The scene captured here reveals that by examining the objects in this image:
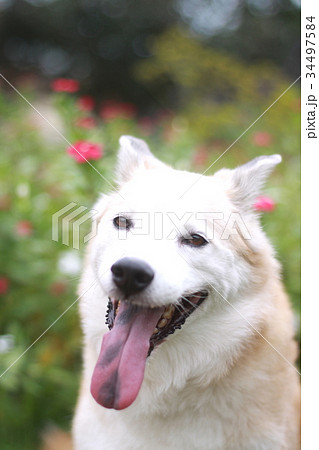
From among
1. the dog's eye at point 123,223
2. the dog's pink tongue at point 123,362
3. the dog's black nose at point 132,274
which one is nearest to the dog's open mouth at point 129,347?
the dog's pink tongue at point 123,362

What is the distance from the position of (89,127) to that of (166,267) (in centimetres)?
221

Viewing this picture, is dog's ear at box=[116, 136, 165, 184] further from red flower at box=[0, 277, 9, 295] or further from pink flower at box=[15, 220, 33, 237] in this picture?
red flower at box=[0, 277, 9, 295]

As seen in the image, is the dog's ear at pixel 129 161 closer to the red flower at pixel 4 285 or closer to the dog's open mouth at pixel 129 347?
the dog's open mouth at pixel 129 347

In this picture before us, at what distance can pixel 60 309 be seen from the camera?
325 centimetres

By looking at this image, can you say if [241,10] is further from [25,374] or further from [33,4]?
[25,374]

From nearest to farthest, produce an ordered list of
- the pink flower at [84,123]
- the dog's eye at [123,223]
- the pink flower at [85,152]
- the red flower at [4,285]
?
the dog's eye at [123,223], the pink flower at [85,152], the red flower at [4,285], the pink flower at [84,123]

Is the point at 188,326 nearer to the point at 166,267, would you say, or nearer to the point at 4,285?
the point at 166,267

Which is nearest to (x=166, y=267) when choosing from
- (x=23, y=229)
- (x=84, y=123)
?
(x=23, y=229)

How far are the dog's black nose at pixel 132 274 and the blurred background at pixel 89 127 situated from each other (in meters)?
1.16

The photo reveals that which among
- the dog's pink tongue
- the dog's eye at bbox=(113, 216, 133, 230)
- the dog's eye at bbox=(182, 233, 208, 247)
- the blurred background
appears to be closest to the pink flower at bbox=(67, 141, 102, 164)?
the blurred background

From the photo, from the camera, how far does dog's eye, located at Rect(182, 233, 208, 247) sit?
2.09m

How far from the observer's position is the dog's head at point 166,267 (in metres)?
1.91

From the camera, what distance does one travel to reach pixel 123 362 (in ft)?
6.56

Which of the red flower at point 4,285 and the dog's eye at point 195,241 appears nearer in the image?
the dog's eye at point 195,241
